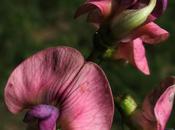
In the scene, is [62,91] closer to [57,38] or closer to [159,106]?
[159,106]

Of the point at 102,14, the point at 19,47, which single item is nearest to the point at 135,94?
the point at 19,47

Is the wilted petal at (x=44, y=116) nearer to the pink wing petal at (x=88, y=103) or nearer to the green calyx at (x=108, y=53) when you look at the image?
the pink wing petal at (x=88, y=103)

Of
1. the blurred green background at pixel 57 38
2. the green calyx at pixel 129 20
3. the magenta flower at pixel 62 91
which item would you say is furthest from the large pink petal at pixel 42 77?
the blurred green background at pixel 57 38

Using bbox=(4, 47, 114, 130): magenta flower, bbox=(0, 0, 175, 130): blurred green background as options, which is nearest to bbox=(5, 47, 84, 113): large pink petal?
bbox=(4, 47, 114, 130): magenta flower

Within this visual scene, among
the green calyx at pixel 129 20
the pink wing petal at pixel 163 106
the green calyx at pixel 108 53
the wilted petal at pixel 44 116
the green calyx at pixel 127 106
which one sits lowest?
the green calyx at pixel 127 106

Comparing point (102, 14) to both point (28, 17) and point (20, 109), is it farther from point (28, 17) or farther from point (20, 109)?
point (28, 17)
